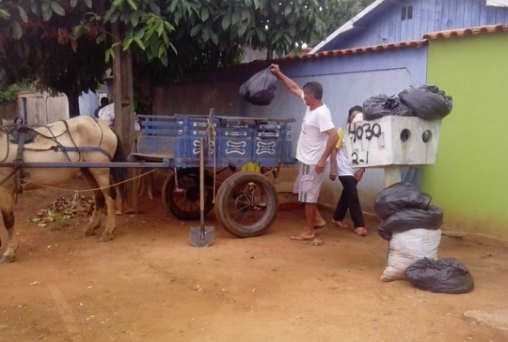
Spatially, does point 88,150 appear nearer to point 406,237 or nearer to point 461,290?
point 406,237

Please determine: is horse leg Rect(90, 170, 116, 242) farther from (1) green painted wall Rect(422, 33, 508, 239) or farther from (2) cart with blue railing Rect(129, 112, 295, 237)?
(1) green painted wall Rect(422, 33, 508, 239)

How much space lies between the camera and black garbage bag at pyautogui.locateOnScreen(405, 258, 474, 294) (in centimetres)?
503

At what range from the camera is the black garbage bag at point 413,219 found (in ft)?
17.3

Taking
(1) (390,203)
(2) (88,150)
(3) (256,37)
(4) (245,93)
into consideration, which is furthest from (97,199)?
(1) (390,203)

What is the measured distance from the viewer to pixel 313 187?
6.80 meters

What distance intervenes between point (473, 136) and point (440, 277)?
249 centimetres

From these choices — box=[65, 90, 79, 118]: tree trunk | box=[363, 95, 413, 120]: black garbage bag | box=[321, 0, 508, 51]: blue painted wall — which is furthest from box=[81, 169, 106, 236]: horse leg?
box=[321, 0, 508, 51]: blue painted wall

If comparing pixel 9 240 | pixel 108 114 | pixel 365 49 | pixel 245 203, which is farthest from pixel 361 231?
pixel 108 114

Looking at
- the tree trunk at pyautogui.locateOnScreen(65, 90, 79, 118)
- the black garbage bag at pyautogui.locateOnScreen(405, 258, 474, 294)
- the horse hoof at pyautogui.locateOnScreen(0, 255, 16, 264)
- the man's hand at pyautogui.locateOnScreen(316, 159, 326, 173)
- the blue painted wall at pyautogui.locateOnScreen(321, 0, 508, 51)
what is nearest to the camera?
the black garbage bag at pyautogui.locateOnScreen(405, 258, 474, 294)

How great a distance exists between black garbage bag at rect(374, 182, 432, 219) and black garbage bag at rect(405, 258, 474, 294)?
0.52m

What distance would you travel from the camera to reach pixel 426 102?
548 centimetres

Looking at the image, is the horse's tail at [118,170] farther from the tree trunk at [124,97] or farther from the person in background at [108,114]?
the person in background at [108,114]

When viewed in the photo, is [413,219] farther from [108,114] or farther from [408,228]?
[108,114]

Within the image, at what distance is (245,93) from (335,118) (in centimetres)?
212
